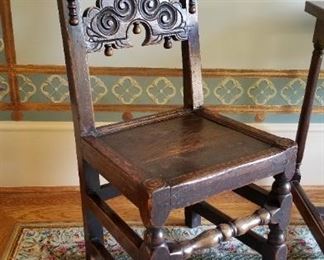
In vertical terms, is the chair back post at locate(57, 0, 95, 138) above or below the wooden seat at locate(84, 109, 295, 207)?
above

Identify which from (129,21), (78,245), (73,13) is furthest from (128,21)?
(78,245)

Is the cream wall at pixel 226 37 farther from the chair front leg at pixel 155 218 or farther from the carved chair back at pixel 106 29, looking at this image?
the chair front leg at pixel 155 218

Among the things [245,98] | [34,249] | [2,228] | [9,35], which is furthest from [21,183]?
[245,98]

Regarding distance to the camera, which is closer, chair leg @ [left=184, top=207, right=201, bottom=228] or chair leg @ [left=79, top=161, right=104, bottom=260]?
chair leg @ [left=79, top=161, right=104, bottom=260]

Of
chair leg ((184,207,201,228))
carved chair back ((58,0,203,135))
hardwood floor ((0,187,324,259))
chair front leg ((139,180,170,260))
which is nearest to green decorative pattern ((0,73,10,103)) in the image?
hardwood floor ((0,187,324,259))

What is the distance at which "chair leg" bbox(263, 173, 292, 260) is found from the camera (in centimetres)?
110

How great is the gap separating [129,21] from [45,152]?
70cm

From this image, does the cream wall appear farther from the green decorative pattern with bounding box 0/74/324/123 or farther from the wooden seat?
the wooden seat

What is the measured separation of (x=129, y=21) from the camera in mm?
1146

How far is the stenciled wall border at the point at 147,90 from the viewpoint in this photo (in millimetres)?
1571

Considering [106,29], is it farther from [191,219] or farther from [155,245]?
[191,219]

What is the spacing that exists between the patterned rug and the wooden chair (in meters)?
0.16

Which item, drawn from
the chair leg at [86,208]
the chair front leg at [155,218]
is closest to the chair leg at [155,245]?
the chair front leg at [155,218]

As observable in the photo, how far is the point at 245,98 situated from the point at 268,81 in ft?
0.31
